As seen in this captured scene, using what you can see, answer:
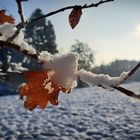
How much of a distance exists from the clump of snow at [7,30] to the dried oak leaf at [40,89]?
7.0 inches

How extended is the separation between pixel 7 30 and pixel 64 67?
329mm

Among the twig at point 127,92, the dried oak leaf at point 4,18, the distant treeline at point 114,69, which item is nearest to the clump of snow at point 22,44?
the dried oak leaf at point 4,18

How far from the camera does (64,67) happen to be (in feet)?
2.99

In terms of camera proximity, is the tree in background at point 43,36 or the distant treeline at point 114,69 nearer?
the tree in background at point 43,36

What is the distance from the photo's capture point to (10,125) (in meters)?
15.5

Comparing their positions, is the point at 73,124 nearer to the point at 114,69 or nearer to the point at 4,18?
the point at 4,18

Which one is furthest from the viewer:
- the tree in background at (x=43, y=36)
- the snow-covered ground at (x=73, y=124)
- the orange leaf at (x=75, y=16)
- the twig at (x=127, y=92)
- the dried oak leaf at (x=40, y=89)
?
the tree in background at (x=43, y=36)

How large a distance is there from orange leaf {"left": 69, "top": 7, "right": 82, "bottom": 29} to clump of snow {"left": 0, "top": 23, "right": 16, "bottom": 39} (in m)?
0.19

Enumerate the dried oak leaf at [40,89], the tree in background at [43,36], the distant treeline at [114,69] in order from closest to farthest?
the dried oak leaf at [40,89]
the tree in background at [43,36]
the distant treeline at [114,69]

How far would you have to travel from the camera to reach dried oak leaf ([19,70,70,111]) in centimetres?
99

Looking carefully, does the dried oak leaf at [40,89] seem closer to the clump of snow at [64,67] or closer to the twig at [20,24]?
the clump of snow at [64,67]

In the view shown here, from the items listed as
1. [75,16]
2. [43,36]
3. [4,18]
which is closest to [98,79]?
[75,16]

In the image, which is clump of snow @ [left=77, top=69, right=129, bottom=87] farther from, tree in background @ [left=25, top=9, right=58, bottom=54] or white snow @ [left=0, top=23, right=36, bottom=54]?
tree in background @ [left=25, top=9, right=58, bottom=54]

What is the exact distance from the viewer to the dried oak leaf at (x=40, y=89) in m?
0.99
